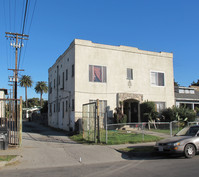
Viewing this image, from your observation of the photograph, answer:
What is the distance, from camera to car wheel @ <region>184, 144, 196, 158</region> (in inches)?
375

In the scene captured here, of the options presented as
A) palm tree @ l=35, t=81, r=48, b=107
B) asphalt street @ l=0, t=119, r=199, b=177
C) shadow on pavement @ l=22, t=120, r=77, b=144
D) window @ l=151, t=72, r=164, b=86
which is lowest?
shadow on pavement @ l=22, t=120, r=77, b=144

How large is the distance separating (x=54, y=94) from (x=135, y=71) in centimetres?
1114

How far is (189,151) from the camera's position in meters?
9.59

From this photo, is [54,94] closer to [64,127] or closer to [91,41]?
[64,127]

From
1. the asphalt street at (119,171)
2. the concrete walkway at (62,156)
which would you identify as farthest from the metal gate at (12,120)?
the asphalt street at (119,171)

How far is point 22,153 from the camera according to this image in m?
10.7

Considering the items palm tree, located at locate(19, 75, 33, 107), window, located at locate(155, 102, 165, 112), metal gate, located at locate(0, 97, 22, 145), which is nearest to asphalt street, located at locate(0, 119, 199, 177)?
metal gate, located at locate(0, 97, 22, 145)

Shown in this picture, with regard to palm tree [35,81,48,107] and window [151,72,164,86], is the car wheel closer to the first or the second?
window [151,72,164,86]

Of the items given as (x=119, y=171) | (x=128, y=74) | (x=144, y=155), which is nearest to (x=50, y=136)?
(x=128, y=74)

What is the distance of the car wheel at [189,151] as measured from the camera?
953cm

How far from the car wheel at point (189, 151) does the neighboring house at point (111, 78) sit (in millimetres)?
11255

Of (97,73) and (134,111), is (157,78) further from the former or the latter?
(97,73)

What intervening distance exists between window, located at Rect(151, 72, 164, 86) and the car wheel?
14177mm

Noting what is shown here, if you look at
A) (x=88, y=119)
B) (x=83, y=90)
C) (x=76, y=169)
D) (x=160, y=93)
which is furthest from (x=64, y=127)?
(x=76, y=169)
